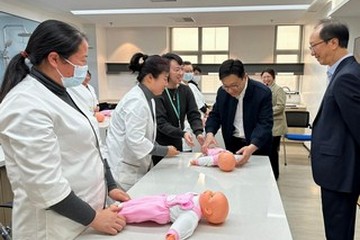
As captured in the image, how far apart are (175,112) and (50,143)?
1593 millimetres

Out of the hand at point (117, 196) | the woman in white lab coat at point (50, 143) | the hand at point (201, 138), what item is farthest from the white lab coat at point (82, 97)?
the hand at point (201, 138)

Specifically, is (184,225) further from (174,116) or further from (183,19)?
(183,19)

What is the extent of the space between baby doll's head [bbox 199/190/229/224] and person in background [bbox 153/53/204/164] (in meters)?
1.09

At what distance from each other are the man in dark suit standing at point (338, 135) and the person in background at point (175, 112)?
0.89m

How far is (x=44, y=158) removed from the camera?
36.5 inches

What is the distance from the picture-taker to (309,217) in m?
3.18

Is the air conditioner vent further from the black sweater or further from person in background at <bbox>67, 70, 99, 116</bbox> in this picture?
the black sweater

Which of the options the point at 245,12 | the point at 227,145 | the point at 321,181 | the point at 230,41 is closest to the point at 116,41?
A: the point at 230,41

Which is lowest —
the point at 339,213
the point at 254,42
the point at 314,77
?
the point at 339,213

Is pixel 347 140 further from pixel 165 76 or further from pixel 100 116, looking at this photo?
pixel 100 116

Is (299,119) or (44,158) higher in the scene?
(44,158)

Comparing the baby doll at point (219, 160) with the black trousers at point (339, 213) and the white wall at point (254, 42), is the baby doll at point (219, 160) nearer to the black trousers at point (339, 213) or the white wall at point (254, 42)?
the black trousers at point (339, 213)

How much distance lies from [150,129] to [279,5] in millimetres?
4086

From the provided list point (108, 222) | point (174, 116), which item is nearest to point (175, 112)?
point (174, 116)
